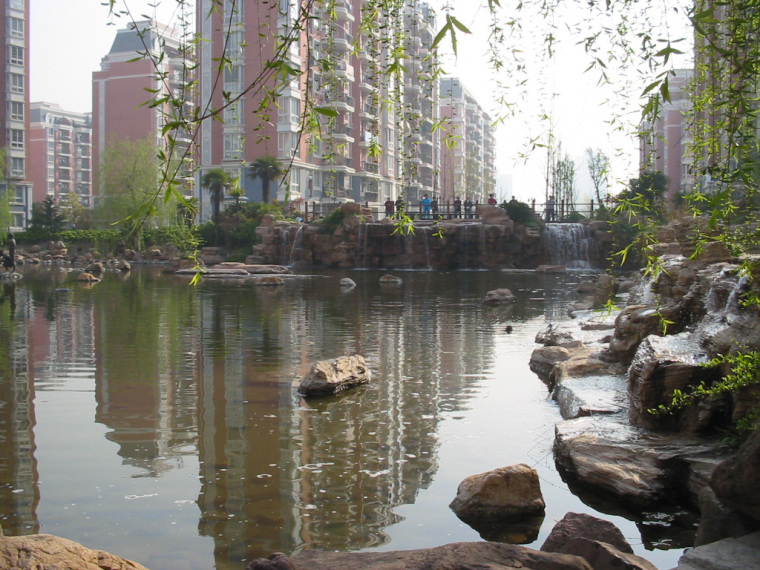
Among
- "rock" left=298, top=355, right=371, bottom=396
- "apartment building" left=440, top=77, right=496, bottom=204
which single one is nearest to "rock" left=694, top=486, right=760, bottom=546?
"rock" left=298, top=355, right=371, bottom=396

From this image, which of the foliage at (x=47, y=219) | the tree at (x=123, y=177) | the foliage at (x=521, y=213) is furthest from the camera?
the foliage at (x=47, y=219)

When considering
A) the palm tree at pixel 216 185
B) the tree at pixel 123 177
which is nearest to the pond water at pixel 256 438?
the palm tree at pixel 216 185

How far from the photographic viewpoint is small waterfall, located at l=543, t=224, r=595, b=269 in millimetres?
45969

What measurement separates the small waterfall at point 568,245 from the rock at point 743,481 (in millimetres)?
41898

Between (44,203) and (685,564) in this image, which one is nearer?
(685,564)

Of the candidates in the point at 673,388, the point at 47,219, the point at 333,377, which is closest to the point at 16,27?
the point at 47,219

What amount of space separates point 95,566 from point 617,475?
3.95 m

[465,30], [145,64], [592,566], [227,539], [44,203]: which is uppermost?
Result: [145,64]

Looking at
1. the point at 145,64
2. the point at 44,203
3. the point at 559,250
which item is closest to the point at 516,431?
the point at 559,250

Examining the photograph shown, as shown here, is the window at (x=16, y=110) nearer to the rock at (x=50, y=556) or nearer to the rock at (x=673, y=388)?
the rock at (x=673, y=388)

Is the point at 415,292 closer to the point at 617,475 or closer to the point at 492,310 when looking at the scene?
the point at 492,310

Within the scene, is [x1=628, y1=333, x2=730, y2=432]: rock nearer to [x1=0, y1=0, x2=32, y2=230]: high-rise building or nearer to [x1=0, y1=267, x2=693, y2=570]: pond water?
[x1=0, y1=267, x2=693, y2=570]: pond water

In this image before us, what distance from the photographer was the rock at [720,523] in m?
4.60

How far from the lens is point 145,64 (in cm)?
7838
